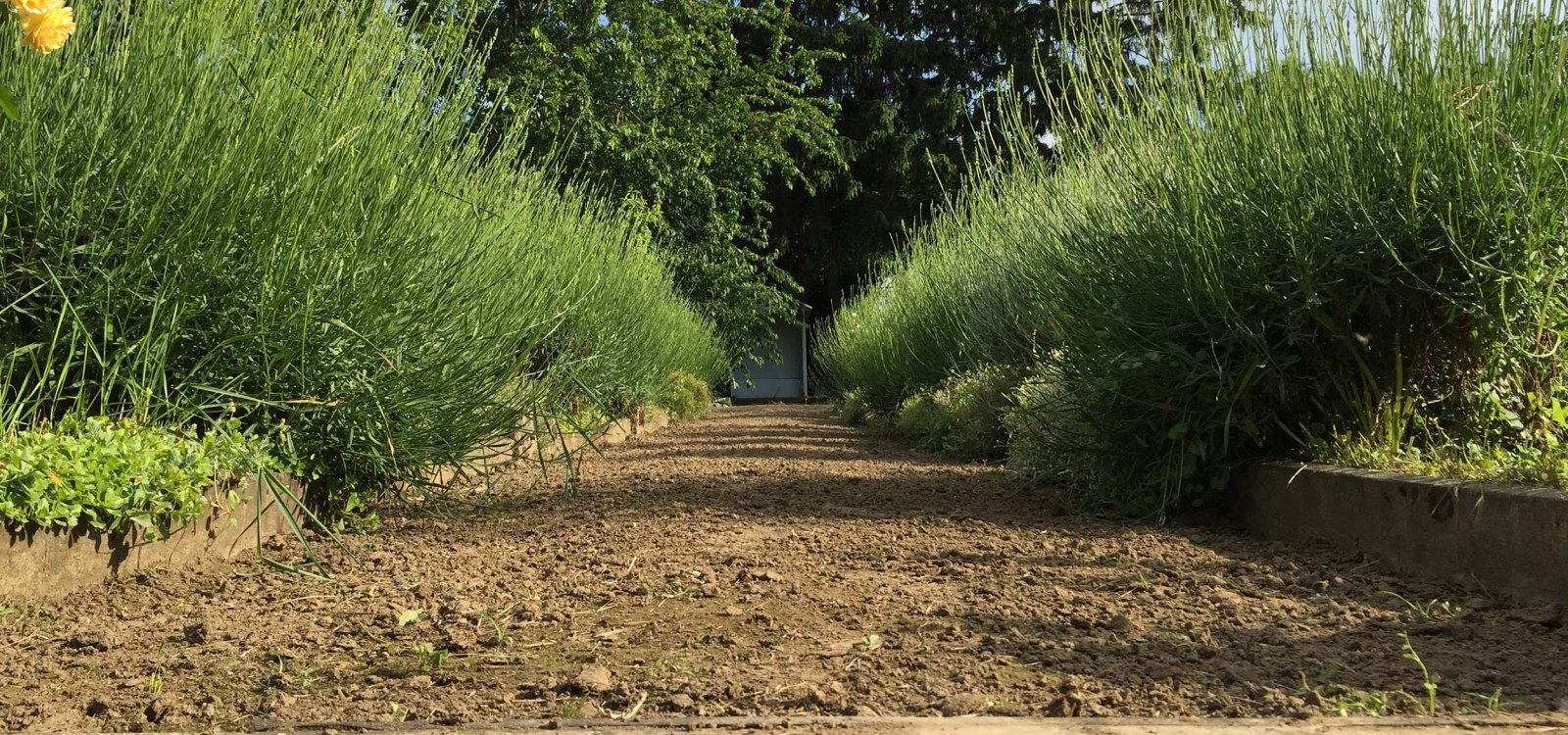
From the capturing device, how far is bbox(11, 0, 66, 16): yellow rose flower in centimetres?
203

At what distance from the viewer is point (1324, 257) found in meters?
4.12

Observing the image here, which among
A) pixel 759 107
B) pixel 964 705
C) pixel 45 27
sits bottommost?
pixel 964 705

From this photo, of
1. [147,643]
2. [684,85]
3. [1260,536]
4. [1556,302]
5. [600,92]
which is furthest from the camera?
[684,85]

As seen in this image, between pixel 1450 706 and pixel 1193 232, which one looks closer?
pixel 1450 706

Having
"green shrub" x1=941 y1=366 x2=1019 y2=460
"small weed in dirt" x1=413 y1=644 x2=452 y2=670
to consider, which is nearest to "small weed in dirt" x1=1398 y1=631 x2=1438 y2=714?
"small weed in dirt" x1=413 y1=644 x2=452 y2=670

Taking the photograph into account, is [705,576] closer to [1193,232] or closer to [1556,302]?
[1193,232]

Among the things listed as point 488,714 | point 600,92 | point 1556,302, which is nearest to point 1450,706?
point 488,714

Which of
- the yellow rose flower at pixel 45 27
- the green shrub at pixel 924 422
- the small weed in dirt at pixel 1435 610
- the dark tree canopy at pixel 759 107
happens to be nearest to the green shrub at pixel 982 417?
the green shrub at pixel 924 422

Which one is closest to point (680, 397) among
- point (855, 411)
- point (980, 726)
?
point (855, 411)

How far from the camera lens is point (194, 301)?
136 inches

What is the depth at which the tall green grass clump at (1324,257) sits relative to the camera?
150 inches

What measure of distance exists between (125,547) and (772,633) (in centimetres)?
192

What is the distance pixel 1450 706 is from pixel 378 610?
8.03 ft

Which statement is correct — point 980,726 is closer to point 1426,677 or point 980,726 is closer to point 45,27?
point 1426,677
